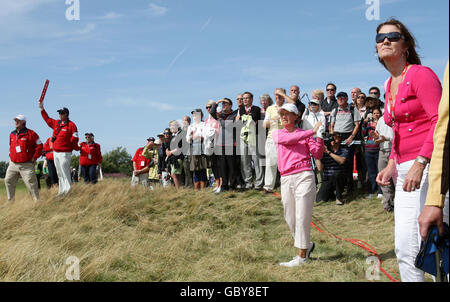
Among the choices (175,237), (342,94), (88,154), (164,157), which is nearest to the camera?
(175,237)

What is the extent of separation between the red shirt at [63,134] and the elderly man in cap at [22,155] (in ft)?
1.42

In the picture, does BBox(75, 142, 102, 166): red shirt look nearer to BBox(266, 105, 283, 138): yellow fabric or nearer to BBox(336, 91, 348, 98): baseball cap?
BBox(266, 105, 283, 138): yellow fabric

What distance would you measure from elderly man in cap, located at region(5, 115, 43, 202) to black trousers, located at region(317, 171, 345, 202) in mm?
6556

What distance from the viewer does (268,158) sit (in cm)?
920

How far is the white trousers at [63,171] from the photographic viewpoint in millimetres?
10102

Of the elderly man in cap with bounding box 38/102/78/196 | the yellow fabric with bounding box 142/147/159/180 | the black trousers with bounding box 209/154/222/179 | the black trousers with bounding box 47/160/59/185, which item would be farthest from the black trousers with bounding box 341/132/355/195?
the black trousers with bounding box 47/160/59/185

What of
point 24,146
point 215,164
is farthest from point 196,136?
point 24,146

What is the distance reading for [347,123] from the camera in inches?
358

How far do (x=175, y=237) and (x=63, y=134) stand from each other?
4.98 m

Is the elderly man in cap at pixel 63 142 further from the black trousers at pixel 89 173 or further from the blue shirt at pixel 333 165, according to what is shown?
the blue shirt at pixel 333 165

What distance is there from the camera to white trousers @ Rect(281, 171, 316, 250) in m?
5.09

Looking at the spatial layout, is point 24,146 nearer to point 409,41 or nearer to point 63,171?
point 63,171
